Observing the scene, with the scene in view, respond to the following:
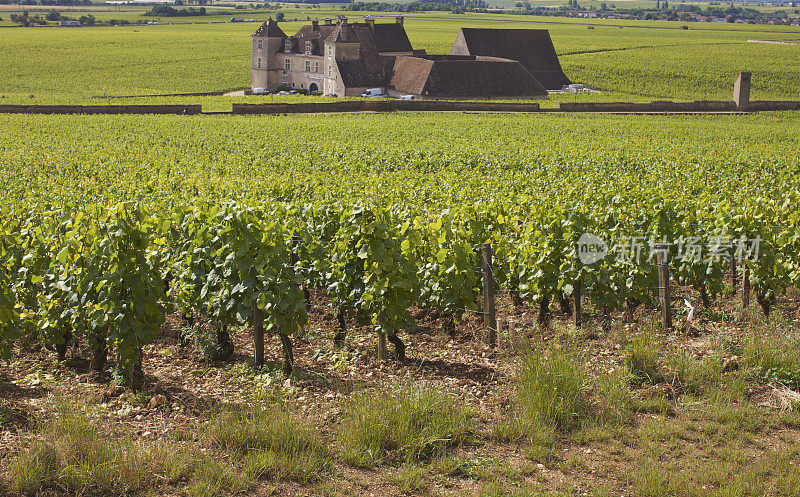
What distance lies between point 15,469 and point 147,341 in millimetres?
2310

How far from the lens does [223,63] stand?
98.3 meters

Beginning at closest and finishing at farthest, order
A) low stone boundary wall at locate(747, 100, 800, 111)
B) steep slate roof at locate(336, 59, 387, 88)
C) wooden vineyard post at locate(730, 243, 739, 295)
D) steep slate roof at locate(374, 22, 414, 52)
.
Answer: wooden vineyard post at locate(730, 243, 739, 295)
low stone boundary wall at locate(747, 100, 800, 111)
steep slate roof at locate(336, 59, 387, 88)
steep slate roof at locate(374, 22, 414, 52)

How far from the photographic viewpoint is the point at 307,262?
36.4ft

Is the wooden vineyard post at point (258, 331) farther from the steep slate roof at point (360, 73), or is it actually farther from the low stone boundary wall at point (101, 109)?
the steep slate roof at point (360, 73)

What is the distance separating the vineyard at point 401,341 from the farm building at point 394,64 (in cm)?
5469

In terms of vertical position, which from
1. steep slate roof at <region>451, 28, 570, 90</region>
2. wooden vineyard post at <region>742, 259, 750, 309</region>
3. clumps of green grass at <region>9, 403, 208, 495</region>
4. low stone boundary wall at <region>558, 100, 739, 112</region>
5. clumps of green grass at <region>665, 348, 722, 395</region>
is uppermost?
steep slate roof at <region>451, 28, 570, 90</region>

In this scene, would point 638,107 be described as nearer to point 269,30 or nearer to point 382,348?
point 269,30

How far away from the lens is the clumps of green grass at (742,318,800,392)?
7812mm

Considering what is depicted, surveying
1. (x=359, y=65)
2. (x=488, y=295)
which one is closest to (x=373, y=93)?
(x=359, y=65)

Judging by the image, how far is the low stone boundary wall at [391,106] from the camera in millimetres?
56125

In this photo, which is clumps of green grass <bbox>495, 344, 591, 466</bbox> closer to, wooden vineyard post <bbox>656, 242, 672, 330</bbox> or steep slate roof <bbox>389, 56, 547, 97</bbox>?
wooden vineyard post <bbox>656, 242, 672, 330</bbox>

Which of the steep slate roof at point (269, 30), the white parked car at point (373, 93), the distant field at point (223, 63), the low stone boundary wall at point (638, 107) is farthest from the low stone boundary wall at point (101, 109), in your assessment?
the low stone boundary wall at point (638, 107)

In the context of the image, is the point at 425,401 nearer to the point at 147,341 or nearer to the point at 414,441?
the point at 414,441

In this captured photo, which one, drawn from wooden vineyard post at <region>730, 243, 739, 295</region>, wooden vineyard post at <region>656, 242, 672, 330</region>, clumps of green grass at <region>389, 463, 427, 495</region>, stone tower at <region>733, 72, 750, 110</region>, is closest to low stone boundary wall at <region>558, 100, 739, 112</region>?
stone tower at <region>733, 72, 750, 110</region>
